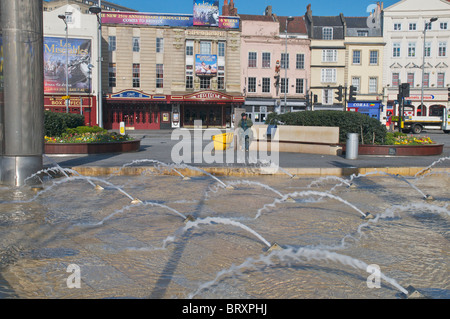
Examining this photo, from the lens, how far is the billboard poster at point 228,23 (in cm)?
4856

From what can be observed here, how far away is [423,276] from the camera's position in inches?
182

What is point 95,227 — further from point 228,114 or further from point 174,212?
point 228,114

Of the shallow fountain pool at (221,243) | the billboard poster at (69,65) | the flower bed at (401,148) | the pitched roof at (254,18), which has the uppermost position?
the pitched roof at (254,18)

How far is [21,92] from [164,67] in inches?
1531

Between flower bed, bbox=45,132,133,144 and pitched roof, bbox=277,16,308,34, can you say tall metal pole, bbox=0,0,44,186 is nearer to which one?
flower bed, bbox=45,132,133,144

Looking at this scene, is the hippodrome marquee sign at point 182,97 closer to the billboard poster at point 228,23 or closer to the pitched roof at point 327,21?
the billboard poster at point 228,23

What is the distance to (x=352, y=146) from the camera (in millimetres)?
15898

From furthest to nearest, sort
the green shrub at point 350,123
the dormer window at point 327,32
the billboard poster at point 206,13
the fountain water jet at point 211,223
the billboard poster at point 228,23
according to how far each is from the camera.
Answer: the dormer window at point 327,32
the billboard poster at point 228,23
the billboard poster at point 206,13
the green shrub at point 350,123
the fountain water jet at point 211,223

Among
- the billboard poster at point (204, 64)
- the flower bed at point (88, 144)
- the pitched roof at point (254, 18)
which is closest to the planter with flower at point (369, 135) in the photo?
the flower bed at point (88, 144)

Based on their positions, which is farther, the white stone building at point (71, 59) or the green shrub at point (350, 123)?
the white stone building at point (71, 59)

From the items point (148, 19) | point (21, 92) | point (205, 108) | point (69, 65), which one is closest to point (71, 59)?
point (69, 65)

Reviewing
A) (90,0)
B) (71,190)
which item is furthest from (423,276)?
(90,0)

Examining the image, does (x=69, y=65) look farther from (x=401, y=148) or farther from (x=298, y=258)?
(x=298, y=258)

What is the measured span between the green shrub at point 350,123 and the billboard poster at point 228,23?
3117cm
